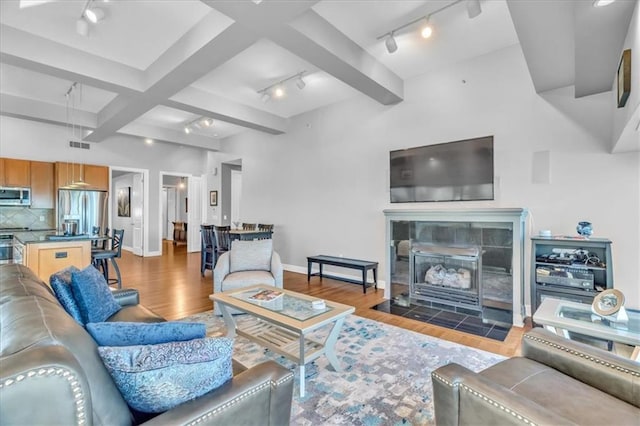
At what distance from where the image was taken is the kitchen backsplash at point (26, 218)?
608cm

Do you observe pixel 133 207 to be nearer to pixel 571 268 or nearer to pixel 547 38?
pixel 547 38

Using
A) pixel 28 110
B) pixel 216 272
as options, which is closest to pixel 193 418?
pixel 216 272

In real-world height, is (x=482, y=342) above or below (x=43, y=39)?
below

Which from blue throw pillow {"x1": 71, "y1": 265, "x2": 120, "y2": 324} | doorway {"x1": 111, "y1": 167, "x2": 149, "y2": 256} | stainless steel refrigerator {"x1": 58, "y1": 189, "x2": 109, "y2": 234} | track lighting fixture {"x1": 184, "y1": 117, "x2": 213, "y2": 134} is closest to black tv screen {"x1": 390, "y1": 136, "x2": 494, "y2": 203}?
blue throw pillow {"x1": 71, "y1": 265, "x2": 120, "y2": 324}

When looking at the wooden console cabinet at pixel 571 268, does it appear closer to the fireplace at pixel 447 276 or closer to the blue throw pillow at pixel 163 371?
the fireplace at pixel 447 276

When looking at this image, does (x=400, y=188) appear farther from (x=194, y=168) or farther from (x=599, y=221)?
(x=194, y=168)

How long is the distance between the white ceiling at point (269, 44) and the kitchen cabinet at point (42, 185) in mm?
1743

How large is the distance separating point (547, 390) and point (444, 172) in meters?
3.37

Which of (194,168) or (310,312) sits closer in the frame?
(310,312)

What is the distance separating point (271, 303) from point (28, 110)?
20.4 ft

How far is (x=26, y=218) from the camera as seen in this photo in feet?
20.6

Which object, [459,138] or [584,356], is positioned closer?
[584,356]

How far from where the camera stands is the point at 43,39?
11.5ft

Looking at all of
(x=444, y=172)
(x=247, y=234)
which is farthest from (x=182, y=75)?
(x=444, y=172)
